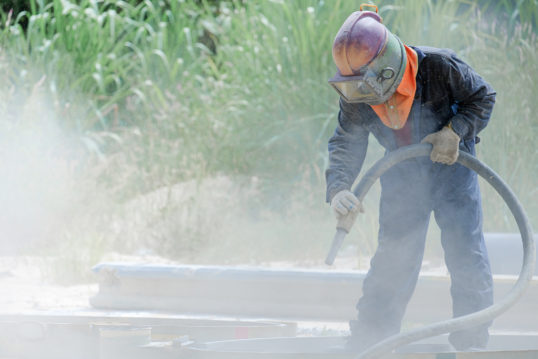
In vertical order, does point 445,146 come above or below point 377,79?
below

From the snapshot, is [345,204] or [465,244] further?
[465,244]

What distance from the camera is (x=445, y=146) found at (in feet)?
8.57

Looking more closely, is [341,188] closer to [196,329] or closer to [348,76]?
[348,76]

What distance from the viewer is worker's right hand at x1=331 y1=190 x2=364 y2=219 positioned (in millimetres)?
2637

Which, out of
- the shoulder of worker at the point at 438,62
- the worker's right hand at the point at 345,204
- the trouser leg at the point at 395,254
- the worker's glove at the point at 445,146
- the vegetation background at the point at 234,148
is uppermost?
the shoulder of worker at the point at 438,62

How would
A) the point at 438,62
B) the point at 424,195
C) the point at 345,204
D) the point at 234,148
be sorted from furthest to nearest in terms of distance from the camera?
the point at 234,148
the point at 424,195
the point at 438,62
the point at 345,204

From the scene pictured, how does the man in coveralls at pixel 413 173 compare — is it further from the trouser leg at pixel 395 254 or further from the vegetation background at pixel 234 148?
the vegetation background at pixel 234 148

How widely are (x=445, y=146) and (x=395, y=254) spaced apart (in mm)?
476

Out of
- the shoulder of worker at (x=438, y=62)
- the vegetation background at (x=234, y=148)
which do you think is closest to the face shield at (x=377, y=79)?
the shoulder of worker at (x=438, y=62)

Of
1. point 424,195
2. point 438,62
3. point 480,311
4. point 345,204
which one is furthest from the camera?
point 424,195

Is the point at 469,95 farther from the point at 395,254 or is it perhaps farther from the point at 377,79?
the point at 395,254

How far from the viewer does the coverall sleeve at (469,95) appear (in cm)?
274

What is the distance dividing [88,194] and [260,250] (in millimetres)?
1629

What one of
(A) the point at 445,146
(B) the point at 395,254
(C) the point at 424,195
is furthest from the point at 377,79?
(B) the point at 395,254
